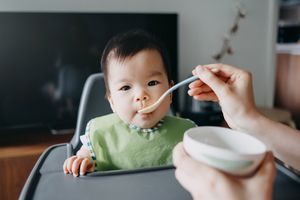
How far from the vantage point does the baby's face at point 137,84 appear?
753mm

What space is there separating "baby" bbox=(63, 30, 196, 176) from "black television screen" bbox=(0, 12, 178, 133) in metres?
1.16

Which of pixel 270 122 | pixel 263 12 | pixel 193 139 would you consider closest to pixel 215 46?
pixel 263 12

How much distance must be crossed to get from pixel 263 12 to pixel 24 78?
1.82 metres

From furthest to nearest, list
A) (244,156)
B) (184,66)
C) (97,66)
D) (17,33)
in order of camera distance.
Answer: (184,66)
(97,66)
(17,33)
(244,156)

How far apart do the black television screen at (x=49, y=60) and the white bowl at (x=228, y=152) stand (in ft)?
5.29

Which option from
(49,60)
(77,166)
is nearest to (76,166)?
(77,166)

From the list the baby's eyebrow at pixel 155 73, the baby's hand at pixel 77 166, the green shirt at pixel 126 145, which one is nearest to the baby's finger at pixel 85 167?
the baby's hand at pixel 77 166

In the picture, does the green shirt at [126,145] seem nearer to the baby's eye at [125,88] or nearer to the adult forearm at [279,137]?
the baby's eye at [125,88]

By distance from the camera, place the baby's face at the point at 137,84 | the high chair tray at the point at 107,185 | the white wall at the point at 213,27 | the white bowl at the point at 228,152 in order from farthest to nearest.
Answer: the white wall at the point at 213,27, the baby's face at the point at 137,84, the high chair tray at the point at 107,185, the white bowl at the point at 228,152

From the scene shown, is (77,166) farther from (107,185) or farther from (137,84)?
(137,84)

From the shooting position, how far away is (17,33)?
1839mm

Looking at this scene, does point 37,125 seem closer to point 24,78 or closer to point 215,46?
point 24,78

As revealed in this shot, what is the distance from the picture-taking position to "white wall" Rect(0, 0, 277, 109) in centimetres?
207

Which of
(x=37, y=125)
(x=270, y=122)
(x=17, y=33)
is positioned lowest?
(x=37, y=125)
